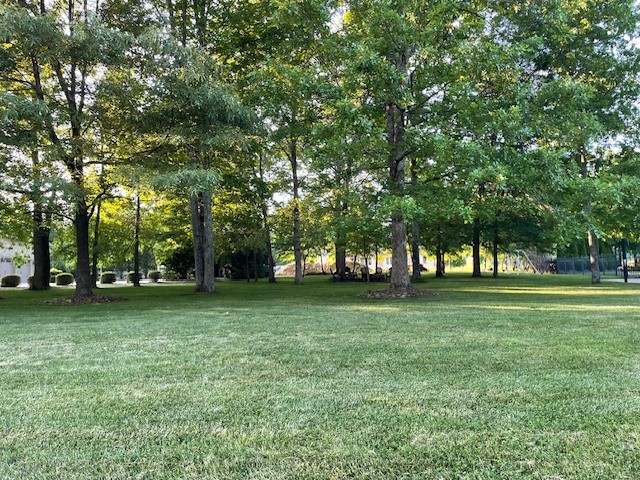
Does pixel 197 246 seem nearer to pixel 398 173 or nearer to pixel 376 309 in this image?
pixel 398 173

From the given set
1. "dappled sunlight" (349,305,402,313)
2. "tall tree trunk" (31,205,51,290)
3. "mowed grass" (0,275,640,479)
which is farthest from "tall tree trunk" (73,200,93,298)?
"tall tree trunk" (31,205,51,290)

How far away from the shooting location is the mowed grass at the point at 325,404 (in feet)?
7.14

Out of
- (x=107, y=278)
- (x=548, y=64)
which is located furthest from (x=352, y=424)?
(x=107, y=278)

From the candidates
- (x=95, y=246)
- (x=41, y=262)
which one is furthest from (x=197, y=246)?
(x=95, y=246)

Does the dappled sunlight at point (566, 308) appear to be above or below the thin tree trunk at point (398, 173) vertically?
below

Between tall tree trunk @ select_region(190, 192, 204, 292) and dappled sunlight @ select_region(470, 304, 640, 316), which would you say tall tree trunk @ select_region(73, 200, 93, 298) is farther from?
dappled sunlight @ select_region(470, 304, 640, 316)

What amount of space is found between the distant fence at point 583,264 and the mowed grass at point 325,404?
27808mm

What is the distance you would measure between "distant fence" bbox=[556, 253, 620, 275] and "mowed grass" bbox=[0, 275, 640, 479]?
91.2 feet

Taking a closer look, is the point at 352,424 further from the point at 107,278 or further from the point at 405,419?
the point at 107,278

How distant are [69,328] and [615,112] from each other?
1657 cm

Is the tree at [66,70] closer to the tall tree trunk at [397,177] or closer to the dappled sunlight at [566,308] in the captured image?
the tall tree trunk at [397,177]

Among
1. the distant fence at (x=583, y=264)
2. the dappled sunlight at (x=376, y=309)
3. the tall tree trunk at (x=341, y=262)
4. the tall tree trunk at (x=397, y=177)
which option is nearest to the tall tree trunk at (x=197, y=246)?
the tall tree trunk at (x=397, y=177)

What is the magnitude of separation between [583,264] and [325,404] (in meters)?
31.9

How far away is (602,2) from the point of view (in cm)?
1517
